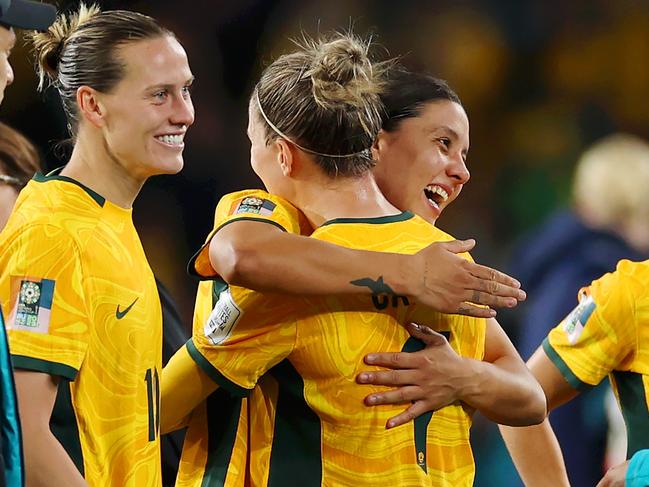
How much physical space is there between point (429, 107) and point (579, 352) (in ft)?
2.08

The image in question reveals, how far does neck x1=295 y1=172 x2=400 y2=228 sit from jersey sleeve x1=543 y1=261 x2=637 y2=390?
68 cm

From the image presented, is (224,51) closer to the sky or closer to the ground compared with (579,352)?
closer to the sky

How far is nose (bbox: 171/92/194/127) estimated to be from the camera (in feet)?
6.29

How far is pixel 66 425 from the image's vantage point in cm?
173

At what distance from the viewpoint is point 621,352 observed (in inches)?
87.0

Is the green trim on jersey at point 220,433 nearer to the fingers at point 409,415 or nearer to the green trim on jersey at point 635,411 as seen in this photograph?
the fingers at point 409,415

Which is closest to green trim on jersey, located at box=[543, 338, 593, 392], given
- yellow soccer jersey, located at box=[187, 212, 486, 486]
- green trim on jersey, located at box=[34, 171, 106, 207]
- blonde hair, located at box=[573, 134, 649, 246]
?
yellow soccer jersey, located at box=[187, 212, 486, 486]

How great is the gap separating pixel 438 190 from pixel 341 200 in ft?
1.62

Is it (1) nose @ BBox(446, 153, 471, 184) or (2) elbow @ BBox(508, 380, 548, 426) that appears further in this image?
(1) nose @ BBox(446, 153, 471, 184)

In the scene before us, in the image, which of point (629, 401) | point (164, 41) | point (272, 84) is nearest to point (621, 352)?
point (629, 401)

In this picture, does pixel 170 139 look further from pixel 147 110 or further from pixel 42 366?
pixel 42 366

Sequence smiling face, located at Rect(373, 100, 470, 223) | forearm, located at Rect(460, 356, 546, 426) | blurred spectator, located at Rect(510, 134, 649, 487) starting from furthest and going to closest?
blurred spectator, located at Rect(510, 134, 649, 487) → smiling face, located at Rect(373, 100, 470, 223) → forearm, located at Rect(460, 356, 546, 426)

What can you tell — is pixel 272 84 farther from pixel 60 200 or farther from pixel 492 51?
pixel 492 51

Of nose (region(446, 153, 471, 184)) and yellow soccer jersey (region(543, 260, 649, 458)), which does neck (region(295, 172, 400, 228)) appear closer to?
nose (region(446, 153, 471, 184))
